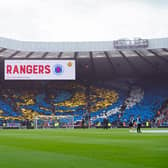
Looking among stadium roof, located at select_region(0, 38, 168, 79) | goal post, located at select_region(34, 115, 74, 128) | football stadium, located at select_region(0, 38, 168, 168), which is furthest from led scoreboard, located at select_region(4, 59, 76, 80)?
goal post, located at select_region(34, 115, 74, 128)

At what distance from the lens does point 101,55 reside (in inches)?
2035

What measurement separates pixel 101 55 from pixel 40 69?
7206 mm

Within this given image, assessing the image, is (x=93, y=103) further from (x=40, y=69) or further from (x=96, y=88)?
(x=40, y=69)

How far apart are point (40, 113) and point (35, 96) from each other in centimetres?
336

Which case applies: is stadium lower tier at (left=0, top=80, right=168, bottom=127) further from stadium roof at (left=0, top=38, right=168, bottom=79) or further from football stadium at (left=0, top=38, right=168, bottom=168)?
stadium roof at (left=0, top=38, right=168, bottom=79)

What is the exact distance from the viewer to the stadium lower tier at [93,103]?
176 ft

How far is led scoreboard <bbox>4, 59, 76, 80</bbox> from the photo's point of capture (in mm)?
50250

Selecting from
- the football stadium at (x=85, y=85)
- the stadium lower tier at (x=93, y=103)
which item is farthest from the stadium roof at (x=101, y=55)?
the stadium lower tier at (x=93, y=103)

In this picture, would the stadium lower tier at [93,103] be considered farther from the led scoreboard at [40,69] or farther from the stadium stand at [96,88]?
the led scoreboard at [40,69]

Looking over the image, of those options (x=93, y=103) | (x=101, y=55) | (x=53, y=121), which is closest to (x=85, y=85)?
(x=93, y=103)

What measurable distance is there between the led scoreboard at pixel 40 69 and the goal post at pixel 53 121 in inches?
178

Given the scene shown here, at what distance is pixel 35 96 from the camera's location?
56.8m

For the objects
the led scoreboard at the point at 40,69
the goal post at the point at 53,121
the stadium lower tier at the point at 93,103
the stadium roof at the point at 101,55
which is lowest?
the goal post at the point at 53,121

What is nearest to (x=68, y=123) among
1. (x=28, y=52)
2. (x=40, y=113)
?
(x=40, y=113)
